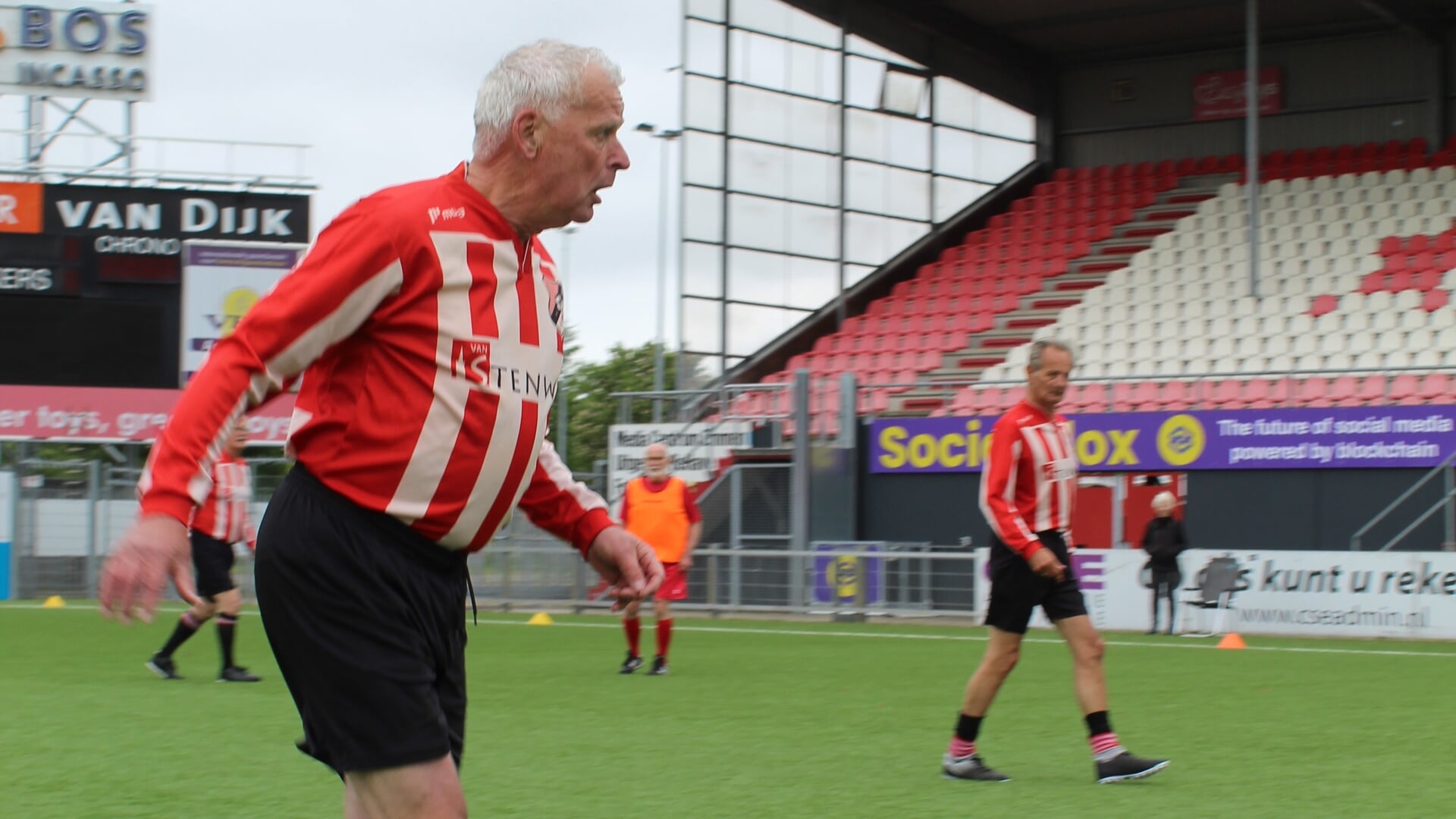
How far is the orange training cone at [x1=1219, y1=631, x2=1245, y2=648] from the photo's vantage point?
17.8 metres

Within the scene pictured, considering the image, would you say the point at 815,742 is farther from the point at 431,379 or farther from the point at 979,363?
the point at 979,363

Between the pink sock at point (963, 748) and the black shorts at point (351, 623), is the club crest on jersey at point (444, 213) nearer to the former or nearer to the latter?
the black shorts at point (351, 623)

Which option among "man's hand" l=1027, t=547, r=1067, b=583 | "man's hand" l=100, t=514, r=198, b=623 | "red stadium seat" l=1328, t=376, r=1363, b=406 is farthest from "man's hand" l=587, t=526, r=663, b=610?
"red stadium seat" l=1328, t=376, r=1363, b=406

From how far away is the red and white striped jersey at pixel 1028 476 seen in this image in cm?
806

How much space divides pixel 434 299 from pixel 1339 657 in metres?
14.6

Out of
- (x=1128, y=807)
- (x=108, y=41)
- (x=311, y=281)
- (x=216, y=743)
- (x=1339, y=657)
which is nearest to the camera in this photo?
(x=311, y=281)

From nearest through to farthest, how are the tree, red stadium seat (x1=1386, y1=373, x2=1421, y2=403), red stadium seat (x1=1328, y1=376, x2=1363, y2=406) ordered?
red stadium seat (x1=1386, y1=373, x2=1421, y2=403) → red stadium seat (x1=1328, y1=376, x2=1363, y2=406) → the tree

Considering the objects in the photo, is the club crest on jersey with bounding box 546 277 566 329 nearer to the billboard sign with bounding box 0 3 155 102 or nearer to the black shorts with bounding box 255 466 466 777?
the black shorts with bounding box 255 466 466 777

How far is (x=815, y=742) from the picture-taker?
9484 millimetres

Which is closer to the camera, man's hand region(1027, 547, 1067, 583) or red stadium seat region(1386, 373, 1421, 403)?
man's hand region(1027, 547, 1067, 583)

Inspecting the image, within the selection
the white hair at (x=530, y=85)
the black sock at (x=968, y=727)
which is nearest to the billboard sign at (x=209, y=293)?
the black sock at (x=968, y=727)

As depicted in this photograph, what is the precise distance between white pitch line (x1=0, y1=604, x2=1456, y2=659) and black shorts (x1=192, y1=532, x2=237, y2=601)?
815cm

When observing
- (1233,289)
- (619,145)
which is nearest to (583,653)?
(619,145)

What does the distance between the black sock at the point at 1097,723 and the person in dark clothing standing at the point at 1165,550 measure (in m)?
12.3
